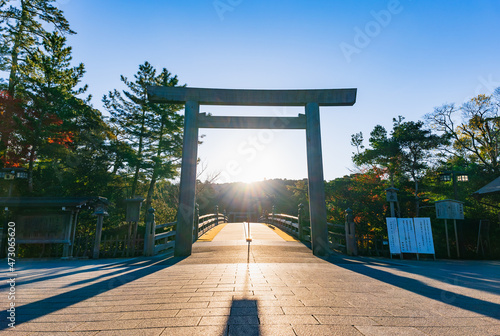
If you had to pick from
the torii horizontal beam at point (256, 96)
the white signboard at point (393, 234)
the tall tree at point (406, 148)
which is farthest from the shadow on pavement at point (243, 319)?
the tall tree at point (406, 148)

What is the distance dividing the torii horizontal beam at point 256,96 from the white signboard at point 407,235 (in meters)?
4.58

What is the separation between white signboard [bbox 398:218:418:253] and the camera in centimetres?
795

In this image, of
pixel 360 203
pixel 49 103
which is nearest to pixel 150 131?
pixel 49 103

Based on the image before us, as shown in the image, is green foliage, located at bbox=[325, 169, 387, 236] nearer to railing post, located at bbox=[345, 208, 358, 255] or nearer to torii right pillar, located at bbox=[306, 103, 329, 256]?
railing post, located at bbox=[345, 208, 358, 255]

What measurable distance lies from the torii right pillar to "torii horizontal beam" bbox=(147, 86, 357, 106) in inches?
17.4

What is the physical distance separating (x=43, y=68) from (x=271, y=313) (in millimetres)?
19820

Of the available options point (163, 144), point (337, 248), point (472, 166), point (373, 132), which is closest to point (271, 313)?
point (337, 248)

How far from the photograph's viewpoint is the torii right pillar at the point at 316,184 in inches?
302

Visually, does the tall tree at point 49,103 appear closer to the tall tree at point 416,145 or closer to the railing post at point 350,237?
the railing post at point 350,237

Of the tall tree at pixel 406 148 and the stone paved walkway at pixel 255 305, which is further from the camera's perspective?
the tall tree at pixel 406 148

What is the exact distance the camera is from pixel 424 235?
7.95 metres

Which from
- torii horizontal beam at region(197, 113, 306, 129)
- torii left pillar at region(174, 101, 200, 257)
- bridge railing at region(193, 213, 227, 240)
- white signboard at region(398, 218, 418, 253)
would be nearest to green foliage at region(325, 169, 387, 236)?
white signboard at region(398, 218, 418, 253)

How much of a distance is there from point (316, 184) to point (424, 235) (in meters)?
4.06

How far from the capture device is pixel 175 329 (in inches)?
79.8
